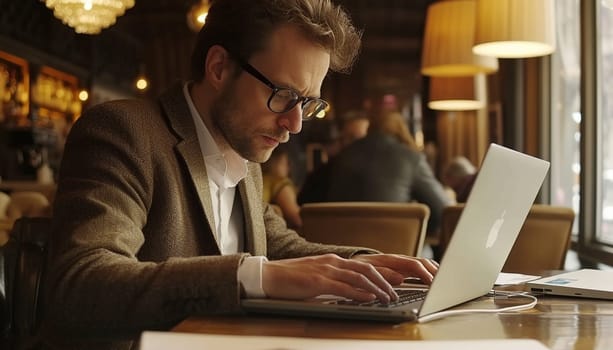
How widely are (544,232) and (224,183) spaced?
230 cm

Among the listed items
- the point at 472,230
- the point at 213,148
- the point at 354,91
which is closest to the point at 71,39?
the point at 354,91

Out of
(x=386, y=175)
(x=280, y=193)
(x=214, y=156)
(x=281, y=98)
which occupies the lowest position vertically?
(x=280, y=193)

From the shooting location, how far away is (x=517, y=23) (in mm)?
3797

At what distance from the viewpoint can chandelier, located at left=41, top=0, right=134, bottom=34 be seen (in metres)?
→ 5.54

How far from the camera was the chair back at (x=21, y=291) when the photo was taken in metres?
1.71

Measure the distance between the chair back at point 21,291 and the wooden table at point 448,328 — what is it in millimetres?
640

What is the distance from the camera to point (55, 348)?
1.54 meters

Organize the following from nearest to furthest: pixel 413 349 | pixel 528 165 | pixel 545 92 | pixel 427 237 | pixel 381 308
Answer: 1. pixel 413 349
2. pixel 381 308
3. pixel 528 165
4. pixel 427 237
5. pixel 545 92

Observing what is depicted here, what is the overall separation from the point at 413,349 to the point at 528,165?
53 centimetres

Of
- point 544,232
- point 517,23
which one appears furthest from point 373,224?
point 517,23

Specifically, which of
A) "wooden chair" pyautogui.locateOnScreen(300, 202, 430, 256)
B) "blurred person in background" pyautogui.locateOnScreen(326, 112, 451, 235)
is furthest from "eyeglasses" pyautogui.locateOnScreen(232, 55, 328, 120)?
"blurred person in background" pyautogui.locateOnScreen(326, 112, 451, 235)

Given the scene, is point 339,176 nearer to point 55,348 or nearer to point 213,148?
point 213,148

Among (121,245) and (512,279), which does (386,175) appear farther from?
(121,245)

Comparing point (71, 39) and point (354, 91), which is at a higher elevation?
point (71, 39)
